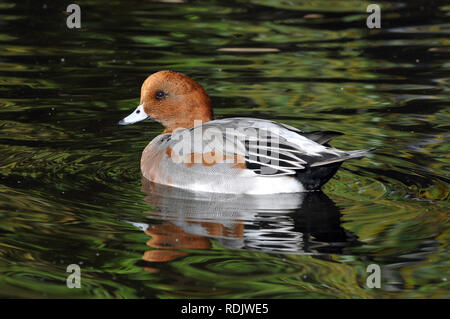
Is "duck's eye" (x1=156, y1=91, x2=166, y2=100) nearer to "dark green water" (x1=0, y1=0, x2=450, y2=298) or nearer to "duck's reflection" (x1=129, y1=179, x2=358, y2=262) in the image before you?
"dark green water" (x1=0, y1=0, x2=450, y2=298)

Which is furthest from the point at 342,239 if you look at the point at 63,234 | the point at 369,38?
the point at 369,38

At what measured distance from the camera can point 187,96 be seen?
7168mm

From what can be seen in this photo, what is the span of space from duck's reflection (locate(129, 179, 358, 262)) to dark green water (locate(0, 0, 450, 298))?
18 millimetres

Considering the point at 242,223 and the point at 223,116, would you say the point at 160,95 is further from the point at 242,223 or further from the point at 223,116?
the point at 242,223

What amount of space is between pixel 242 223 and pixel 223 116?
2.71 m

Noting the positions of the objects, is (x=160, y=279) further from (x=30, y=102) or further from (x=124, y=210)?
(x=30, y=102)

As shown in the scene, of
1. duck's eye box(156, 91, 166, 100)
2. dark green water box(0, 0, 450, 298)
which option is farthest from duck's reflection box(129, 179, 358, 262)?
duck's eye box(156, 91, 166, 100)

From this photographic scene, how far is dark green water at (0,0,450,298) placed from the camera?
201 inches

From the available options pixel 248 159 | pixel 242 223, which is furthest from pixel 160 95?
pixel 242 223

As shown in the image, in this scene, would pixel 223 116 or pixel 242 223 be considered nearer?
pixel 242 223

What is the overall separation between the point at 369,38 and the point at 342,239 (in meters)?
6.01

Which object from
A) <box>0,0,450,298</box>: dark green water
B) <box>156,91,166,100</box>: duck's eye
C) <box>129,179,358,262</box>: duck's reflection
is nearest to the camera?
<box>0,0,450,298</box>: dark green water

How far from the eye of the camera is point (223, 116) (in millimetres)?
8453

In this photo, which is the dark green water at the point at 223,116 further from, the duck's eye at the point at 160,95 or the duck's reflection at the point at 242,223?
the duck's eye at the point at 160,95
